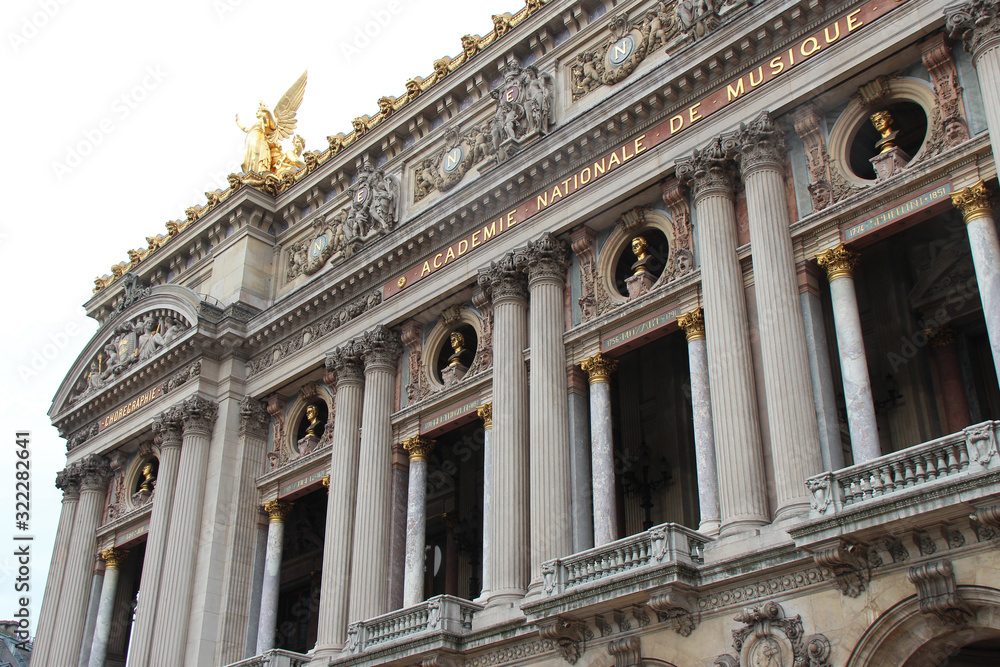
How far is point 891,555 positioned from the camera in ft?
53.8

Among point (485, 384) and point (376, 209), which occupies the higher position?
point (376, 209)

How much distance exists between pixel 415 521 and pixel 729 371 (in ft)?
29.5

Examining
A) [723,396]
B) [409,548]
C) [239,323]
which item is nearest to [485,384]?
[409,548]

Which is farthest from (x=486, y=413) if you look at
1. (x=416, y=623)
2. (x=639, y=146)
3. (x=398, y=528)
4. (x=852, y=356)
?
(x=852, y=356)

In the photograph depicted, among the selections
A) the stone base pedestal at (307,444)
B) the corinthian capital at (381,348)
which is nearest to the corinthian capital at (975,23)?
the corinthian capital at (381,348)

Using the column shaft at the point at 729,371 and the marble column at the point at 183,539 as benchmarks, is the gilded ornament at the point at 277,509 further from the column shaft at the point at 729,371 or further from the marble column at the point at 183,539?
the column shaft at the point at 729,371

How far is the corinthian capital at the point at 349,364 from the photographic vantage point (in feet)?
94.2

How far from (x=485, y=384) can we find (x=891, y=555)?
11167mm

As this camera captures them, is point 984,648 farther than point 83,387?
No

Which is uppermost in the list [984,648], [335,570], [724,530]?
[335,570]

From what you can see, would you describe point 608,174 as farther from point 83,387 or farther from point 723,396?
point 83,387

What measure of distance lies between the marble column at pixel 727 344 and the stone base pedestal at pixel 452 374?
7345mm

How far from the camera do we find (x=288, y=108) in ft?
125

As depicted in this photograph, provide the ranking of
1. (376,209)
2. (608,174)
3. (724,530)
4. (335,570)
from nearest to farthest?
(724,530), (608,174), (335,570), (376,209)
